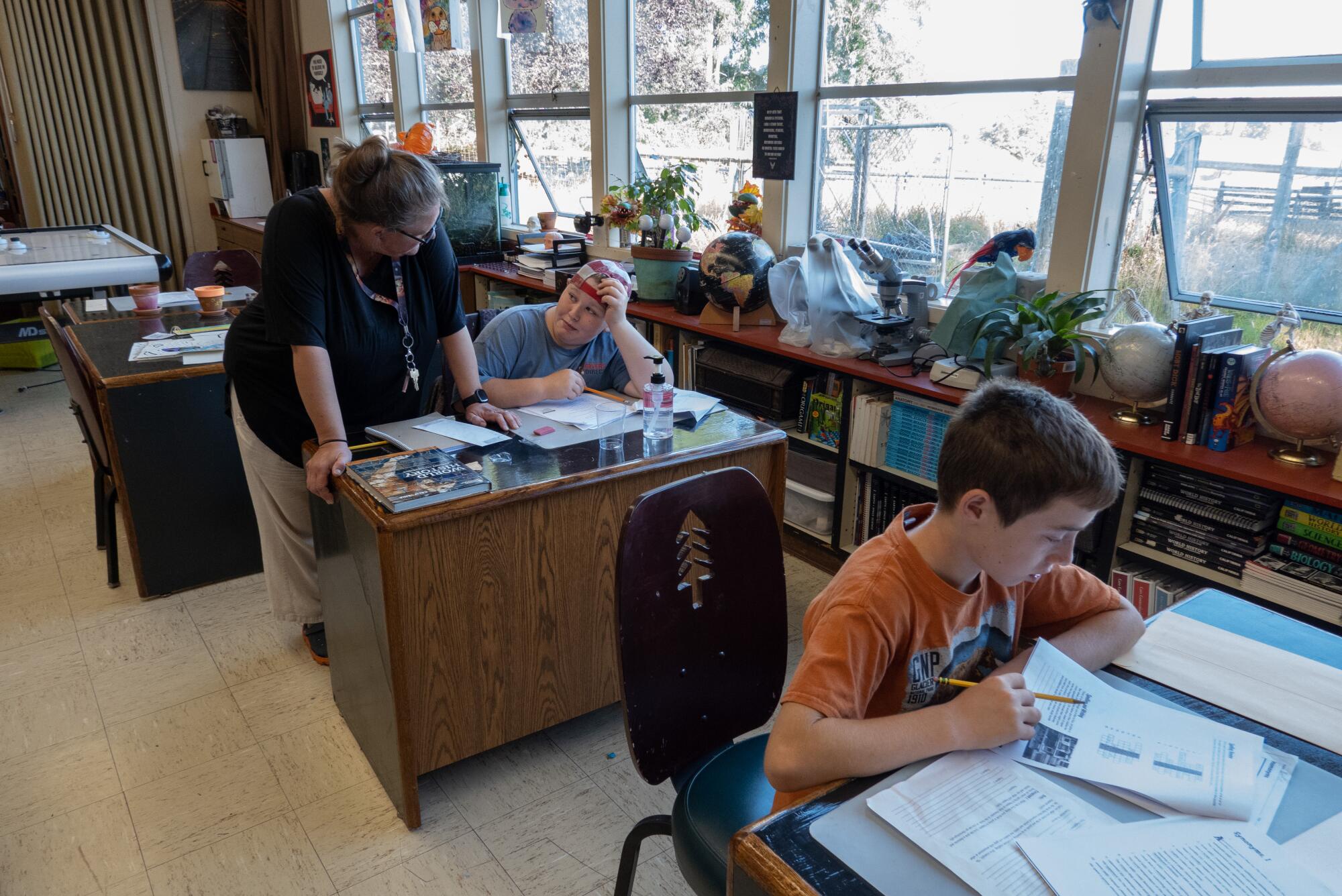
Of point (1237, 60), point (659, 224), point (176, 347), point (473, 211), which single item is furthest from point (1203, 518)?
point (473, 211)

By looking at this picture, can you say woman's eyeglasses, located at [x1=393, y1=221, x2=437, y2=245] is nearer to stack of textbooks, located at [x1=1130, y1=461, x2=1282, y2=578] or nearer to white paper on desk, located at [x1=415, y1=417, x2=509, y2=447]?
white paper on desk, located at [x1=415, y1=417, x2=509, y2=447]

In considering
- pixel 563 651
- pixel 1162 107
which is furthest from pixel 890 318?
pixel 563 651

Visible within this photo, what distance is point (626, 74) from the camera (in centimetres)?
409

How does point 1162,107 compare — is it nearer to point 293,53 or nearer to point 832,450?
point 832,450

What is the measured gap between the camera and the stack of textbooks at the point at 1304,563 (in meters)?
1.81

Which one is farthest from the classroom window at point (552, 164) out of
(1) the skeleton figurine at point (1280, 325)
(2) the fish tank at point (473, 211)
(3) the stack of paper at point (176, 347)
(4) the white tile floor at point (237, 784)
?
(1) the skeleton figurine at point (1280, 325)

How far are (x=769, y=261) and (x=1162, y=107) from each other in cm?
126

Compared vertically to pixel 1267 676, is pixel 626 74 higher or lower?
higher

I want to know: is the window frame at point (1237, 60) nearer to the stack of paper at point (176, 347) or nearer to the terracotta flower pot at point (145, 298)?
the stack of paper at point (176, 347)

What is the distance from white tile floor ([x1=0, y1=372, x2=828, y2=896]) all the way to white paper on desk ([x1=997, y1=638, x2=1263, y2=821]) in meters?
0.96

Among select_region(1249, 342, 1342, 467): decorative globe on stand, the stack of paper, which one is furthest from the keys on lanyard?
select_region(1249, 342, 1342, 467): decorative globe on stand

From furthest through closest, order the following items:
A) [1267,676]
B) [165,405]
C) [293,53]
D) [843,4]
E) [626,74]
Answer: [293,53] → [626,74] → [843,4] → [165,405] → [1267,676]

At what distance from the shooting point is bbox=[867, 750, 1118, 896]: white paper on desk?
77cm

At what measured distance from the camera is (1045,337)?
224 cm
